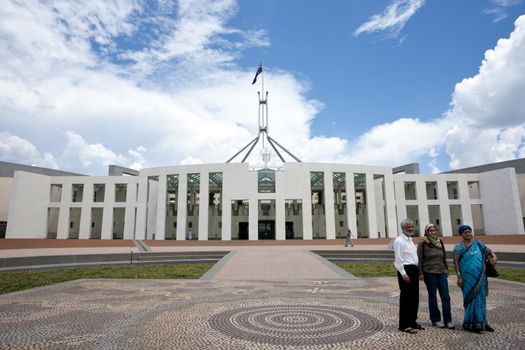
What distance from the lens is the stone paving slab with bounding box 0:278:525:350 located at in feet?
15.4

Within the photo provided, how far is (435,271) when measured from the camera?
5.31 m

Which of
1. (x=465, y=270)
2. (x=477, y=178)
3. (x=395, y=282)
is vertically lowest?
(x=395, y=282)

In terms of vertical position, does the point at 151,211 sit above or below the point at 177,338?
above

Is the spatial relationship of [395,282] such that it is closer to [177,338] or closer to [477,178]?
[177,338]

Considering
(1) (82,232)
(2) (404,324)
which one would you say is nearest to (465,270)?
(2) (404,324)

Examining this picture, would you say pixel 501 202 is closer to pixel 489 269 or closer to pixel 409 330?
pixel 489 269

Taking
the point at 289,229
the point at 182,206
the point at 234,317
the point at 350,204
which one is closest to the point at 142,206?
the point at 182,206

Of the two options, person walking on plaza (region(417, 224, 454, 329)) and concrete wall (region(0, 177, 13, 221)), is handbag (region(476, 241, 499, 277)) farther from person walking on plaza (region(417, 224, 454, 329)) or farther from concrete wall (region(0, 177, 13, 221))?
concrete wall (region(0, 177, 13, 221))

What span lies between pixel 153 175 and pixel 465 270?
3955cm

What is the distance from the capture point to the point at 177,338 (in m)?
4.90

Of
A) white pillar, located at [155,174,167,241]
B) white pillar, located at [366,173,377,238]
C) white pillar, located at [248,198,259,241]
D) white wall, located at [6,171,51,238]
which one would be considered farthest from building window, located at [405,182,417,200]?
white wall, located at [6,171,51,238]

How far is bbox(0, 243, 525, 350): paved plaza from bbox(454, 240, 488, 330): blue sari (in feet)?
0.73

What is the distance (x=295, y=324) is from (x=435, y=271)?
2.47m

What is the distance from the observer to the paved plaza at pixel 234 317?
4.70 meters
